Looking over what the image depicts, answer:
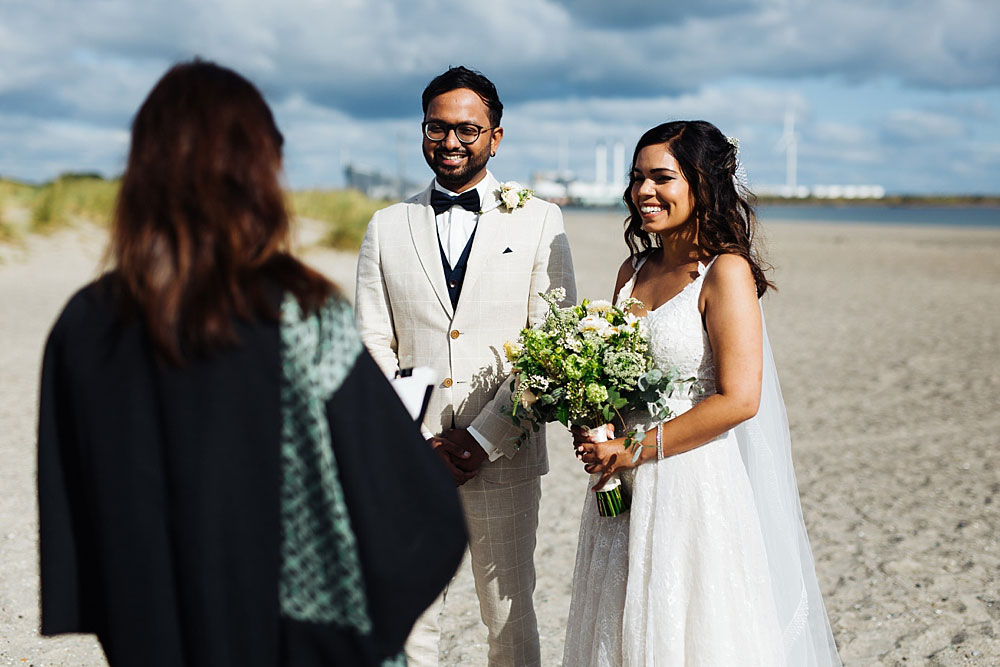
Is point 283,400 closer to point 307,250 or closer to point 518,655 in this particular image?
point 518,655

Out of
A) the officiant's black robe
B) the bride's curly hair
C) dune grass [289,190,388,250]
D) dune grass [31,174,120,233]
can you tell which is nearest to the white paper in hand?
the officiant's black robe

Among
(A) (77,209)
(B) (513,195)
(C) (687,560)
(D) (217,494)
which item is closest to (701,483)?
(C) (687,560)

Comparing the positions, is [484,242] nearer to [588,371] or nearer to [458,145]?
[458,145]

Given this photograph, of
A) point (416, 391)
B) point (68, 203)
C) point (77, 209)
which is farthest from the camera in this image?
point (77, 209)

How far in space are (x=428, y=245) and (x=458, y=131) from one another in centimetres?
49

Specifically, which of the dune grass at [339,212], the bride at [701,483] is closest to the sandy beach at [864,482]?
the bride at [701,483]

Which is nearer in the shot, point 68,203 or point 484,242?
point 484,242

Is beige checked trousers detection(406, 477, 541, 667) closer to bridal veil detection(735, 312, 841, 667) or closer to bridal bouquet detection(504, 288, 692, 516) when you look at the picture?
bridal bouquet detection(504, 288, 692, 516)

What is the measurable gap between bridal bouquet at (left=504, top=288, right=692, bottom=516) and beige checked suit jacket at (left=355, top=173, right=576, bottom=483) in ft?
0.89

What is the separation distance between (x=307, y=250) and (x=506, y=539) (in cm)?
2180

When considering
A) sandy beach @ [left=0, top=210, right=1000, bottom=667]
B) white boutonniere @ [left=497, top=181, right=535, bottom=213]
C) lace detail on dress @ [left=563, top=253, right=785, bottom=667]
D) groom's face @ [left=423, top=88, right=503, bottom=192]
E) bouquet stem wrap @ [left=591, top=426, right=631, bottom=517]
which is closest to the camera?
lace detail on dress @ [left=563, top=253, right=785, bottom=667]

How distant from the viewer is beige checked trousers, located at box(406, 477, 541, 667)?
356cm

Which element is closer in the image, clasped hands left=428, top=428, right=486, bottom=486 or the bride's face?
the bride's face

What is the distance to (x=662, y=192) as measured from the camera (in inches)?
128
